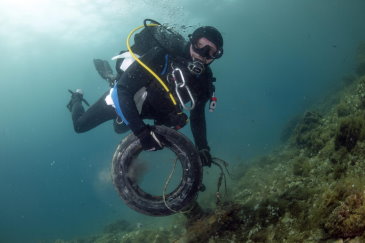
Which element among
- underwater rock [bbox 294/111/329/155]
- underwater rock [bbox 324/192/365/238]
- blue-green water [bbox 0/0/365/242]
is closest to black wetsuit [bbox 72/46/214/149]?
underwater rock [bbox 324/192/365/238]

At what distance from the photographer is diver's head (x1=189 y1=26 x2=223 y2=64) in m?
5.25

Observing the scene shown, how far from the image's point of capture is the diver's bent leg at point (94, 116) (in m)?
7.28

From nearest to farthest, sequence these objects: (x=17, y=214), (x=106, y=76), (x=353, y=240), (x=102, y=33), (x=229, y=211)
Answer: (x=353, y=240)
(x=229, y=211)
(x=106, y=76)
(x=102, y=33)
(x=17, y=214)

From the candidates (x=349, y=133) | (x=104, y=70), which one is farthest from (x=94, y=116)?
(x=349, y=133)

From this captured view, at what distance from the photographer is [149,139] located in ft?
14.9

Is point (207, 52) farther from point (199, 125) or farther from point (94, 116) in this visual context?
point (94, 116)

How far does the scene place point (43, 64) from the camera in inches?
2210

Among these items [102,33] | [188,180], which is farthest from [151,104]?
[102,33]

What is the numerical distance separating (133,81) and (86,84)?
294ft

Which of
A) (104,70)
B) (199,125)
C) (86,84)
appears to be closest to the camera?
(199,125)

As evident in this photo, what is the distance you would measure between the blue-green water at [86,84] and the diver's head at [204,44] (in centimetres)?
1924

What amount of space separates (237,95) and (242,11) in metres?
103

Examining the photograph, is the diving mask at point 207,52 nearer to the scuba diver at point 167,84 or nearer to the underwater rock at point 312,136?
the scuba diver at point 167,84

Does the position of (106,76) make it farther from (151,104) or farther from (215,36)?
(215,36)
